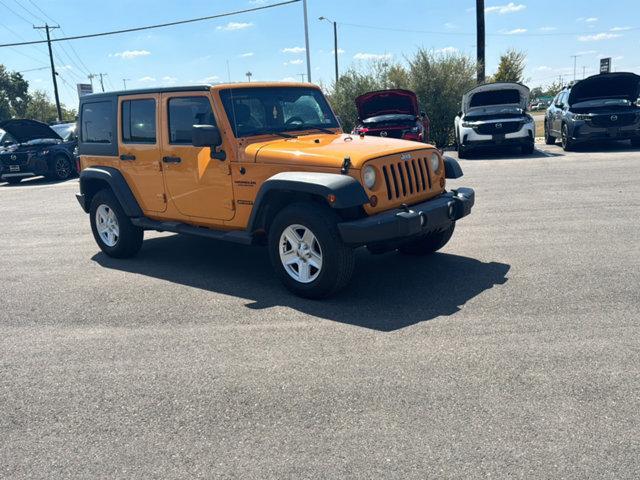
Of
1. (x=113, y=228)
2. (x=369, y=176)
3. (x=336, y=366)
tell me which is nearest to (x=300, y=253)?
(x=369, y=176)

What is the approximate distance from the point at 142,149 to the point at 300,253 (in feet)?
8.27

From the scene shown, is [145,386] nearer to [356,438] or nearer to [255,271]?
[356,438]

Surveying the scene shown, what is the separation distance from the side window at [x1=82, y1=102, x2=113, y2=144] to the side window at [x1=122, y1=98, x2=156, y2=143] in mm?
315

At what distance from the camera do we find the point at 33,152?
56.6 feet

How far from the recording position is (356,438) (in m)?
3.11

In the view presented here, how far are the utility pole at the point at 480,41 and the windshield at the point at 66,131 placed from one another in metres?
15.3

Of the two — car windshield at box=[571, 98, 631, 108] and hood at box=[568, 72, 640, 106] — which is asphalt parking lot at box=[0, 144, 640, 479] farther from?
hood at box=[568, 72, 640, 106]

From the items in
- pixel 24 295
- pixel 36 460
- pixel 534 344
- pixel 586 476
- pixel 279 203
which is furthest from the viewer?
pixel 24 295

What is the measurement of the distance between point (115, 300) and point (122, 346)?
4.08 ft

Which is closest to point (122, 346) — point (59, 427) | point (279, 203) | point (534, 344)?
point (59, 427)

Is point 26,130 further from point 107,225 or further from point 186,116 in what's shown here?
point 186,116

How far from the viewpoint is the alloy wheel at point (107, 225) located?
287 inches

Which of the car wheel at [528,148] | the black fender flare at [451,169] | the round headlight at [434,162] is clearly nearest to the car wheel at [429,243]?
the black fender flare at [451,169]

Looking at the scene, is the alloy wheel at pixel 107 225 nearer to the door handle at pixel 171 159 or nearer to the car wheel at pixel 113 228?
the car wheel at pixel 113 228
